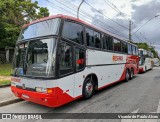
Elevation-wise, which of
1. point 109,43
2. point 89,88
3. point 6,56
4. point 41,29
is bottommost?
point 89,88

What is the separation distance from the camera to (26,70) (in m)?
5.98

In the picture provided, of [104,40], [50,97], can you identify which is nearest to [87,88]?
[50,97]

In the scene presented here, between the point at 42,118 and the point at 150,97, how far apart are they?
4.85m

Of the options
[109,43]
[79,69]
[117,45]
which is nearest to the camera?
[79,69]

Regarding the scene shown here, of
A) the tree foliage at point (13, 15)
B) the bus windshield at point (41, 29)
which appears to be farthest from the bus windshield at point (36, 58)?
the tree foliage at point (13, 15)

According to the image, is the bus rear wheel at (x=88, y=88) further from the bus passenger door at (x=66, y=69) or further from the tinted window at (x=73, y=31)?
the tinted window at (x=73, y=31)

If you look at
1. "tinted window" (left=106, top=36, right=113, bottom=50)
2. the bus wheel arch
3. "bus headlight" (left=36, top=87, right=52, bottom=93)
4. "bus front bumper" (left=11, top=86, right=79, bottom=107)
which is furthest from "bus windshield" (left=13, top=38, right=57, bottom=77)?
"tinted window" (left=106, top=36, right=113, bottom=50)

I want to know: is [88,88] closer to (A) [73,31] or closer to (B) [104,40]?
(A) [73,31]

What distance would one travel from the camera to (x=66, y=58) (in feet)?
19.4

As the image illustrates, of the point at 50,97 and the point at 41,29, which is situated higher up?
the point at 41,29

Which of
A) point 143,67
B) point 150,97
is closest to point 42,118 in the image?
point 150,97

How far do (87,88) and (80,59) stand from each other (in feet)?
4.48

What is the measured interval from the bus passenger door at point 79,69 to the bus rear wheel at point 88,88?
1.19 feet

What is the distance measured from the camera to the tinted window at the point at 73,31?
6.12 m
